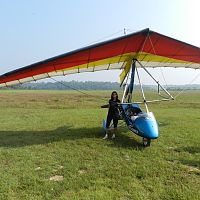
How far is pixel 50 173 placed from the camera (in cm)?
515

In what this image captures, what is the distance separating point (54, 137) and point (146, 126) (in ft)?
10.2

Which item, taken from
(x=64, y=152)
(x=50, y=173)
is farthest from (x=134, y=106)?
(x=50, y=173)

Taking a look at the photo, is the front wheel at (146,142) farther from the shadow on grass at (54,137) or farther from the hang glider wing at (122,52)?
the hang glider wing at (122,52)

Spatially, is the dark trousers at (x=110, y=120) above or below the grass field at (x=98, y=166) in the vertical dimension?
above

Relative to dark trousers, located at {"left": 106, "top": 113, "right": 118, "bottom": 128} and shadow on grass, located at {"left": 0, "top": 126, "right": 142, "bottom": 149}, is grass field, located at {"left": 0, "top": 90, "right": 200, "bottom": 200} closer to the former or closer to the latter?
shadow on grass, located at {"left": 0, "top": 126, "right": 142, "bottom": 149}

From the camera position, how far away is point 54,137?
854 centimetres

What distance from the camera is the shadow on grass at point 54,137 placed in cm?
759

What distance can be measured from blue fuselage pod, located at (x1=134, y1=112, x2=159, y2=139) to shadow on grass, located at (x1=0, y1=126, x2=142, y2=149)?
413mm

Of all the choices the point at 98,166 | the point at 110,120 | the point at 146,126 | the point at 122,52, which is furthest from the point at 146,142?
the point at 122,52

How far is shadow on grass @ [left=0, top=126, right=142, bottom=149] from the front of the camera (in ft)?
24.9

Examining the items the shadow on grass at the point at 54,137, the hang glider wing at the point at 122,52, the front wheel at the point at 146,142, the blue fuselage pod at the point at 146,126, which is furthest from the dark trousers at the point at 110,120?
the hang glider wing at the point at 122,52

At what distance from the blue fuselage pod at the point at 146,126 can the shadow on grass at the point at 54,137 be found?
413mm

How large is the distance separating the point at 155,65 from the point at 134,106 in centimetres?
387

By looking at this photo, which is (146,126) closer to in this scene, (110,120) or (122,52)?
(110,120)
